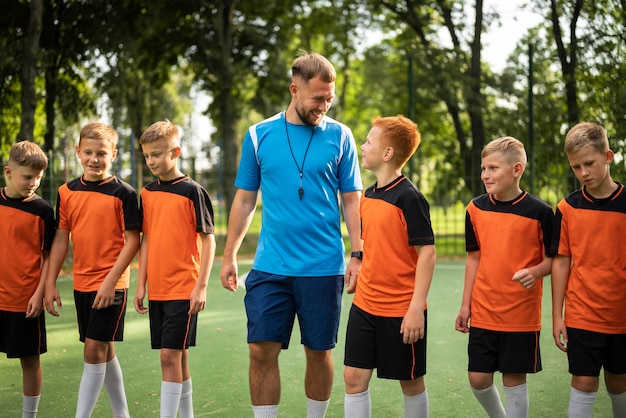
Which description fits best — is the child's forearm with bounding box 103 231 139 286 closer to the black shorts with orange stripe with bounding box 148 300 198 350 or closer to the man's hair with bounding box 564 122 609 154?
the black shorts with orange stripe with bounding box 148 300 198 350

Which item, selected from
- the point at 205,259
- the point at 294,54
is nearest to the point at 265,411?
the point at 205,259

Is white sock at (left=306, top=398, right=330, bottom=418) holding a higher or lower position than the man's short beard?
lower

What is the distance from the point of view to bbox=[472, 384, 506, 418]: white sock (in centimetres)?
408

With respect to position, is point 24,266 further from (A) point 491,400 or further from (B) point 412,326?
(A) point 491,400

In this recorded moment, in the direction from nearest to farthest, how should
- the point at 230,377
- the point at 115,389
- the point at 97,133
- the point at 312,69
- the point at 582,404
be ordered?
the point at 582,404 → the point at 312,69 → the point at 97,133 → the point at 115,389 → the point at 230,377

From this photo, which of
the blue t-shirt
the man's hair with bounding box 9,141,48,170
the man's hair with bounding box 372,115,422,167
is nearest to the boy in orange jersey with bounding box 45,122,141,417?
the man's hair with bounding box 9,141,48,170

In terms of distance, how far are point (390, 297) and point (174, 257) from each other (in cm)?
126

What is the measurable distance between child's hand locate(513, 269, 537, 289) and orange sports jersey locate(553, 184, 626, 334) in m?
0.20

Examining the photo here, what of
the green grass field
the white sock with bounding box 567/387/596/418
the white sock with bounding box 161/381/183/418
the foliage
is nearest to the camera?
the white sock with bounding box 567/387/596/418

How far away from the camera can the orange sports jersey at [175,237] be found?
4.35 m

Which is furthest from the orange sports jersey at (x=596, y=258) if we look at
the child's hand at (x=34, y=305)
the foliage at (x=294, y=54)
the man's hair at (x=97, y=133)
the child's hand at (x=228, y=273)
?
the foliage at (x=294, y=54)

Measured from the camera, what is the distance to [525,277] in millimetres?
3848

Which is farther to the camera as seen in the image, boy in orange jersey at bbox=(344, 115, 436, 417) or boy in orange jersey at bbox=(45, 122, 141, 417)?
boy in orange jersey at bbox=(45, 122, 141, 417)

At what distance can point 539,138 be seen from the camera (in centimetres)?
1622
